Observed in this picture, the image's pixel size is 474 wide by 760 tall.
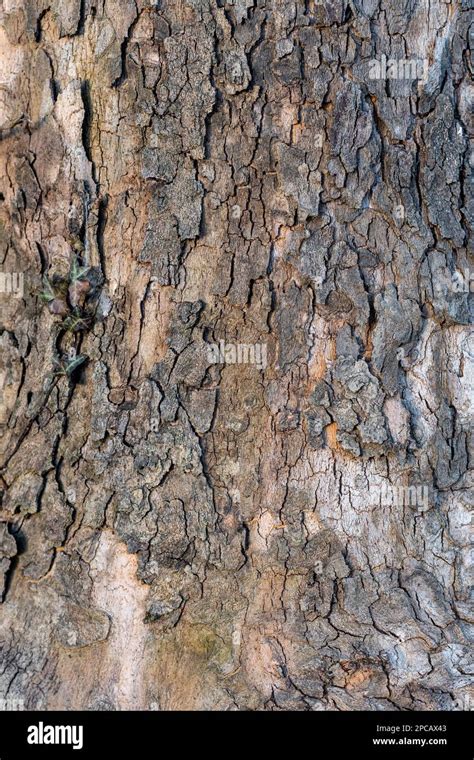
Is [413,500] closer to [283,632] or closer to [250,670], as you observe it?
[283,632]

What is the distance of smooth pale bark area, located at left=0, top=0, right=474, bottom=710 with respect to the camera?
6.53ft

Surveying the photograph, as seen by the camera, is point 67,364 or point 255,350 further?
point 67,364

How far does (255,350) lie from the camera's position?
6.79ft

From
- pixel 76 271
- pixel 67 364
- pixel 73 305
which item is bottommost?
pixel 67 364

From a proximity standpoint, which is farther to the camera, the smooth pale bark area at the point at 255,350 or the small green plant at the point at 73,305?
the small green plant at the point at 73,305

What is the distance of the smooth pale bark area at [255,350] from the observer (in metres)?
1.99

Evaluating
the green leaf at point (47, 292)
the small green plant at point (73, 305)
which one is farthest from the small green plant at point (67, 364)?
the green leaf at point (47, 292)

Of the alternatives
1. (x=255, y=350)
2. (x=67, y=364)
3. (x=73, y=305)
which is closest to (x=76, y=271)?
(x=73, y=305)

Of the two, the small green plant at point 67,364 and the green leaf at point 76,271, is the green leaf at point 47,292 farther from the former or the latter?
the small green plant at point 67,364

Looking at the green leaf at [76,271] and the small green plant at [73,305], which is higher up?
the green leaf at [76,271]

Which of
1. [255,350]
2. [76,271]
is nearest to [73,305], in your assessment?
[76,271]

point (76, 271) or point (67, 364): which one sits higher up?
point (76, 271)

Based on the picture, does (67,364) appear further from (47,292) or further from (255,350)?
(255,350)
